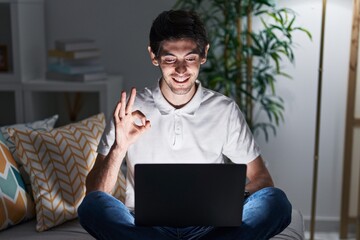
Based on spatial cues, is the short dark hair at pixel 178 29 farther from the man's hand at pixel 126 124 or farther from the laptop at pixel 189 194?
the laptop at pixel 189 194

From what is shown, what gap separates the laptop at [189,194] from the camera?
159cm

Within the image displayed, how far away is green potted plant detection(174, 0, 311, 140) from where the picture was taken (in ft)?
9.14

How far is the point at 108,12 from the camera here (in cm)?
309

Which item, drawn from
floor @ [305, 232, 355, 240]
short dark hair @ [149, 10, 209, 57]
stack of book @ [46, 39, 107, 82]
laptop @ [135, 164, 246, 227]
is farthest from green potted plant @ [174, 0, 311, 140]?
laptop @ [135, 164, 246, 227]

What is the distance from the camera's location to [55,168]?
221cm

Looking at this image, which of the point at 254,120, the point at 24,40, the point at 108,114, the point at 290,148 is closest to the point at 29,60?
the point at 24,40

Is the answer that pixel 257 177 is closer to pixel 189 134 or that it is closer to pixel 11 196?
pixel 189 134

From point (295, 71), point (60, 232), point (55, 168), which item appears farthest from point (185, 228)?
point (295, 71)

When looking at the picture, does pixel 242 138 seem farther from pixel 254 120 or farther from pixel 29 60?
pixel 29 60

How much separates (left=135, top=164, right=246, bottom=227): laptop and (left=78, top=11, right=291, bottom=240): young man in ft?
0.18

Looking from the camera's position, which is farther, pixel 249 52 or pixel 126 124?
pixel 249 52

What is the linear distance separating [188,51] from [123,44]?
1.33 metres

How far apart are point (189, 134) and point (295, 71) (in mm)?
1273

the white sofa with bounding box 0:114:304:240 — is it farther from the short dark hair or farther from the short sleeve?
the short dark hair
